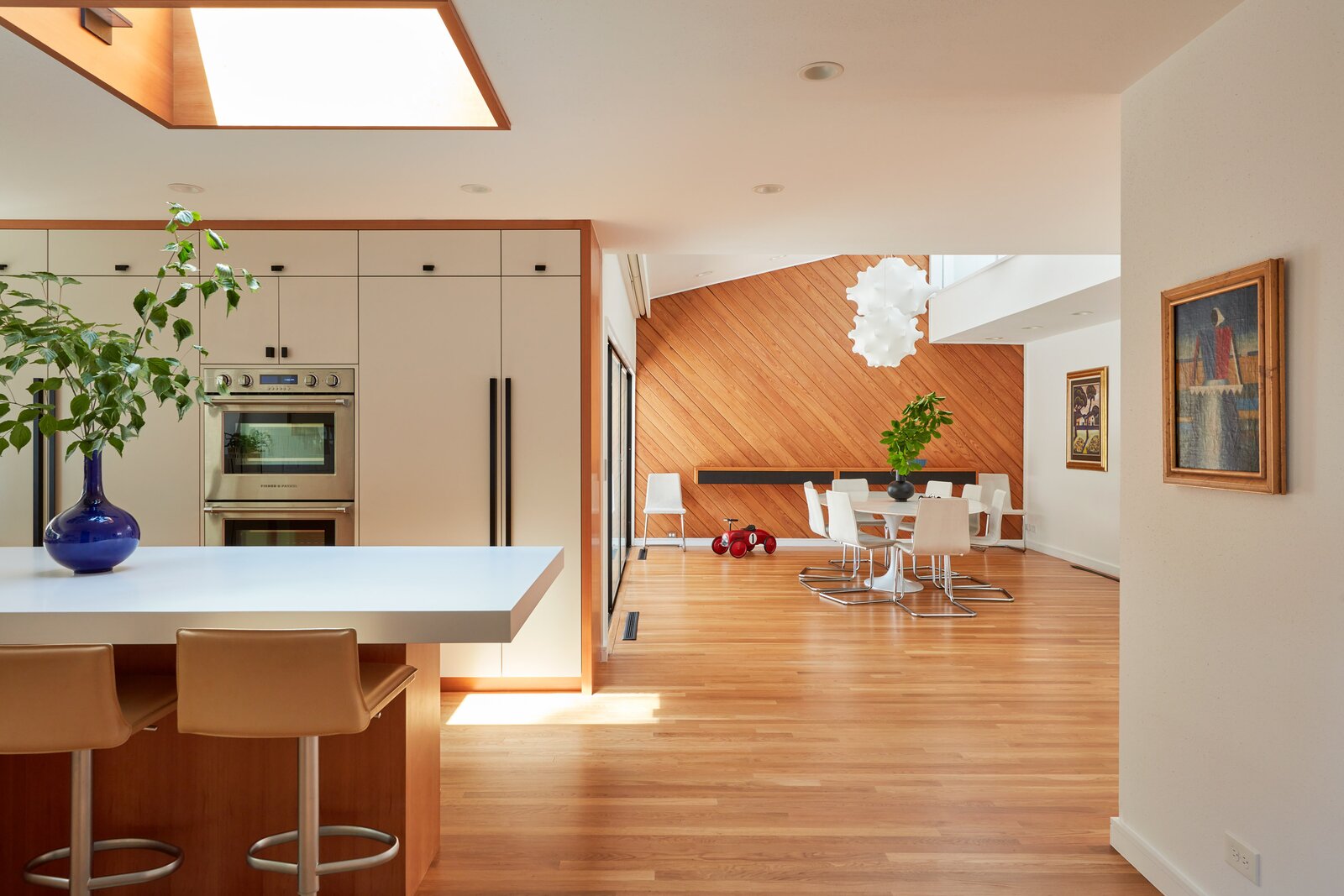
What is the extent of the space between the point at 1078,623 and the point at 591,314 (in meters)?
3.93

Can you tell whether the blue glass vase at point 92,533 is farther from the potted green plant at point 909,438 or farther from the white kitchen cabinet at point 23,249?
the potted green plant at point 909,438

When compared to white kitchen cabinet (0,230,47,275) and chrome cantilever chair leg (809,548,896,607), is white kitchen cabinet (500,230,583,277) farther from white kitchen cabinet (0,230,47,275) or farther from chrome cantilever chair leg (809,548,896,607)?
chrome cantilever chair leg (809,548,896,607)

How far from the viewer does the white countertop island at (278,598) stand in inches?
66.1

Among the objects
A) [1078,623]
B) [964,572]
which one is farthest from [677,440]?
[1078,623]

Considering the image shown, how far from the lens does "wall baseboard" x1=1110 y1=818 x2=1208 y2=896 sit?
2150 millimetres

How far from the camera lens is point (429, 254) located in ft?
12.8

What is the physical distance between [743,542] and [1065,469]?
336 centimetres

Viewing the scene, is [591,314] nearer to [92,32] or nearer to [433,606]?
[92,32]

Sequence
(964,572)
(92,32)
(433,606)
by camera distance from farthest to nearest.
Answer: (964,572) → (92,32) → (433,606)

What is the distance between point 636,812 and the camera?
2.72 metres

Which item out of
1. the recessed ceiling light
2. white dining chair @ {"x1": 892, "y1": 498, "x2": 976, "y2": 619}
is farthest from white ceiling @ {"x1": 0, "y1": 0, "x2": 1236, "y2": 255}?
white dining chair @ {"x1": 892, "y1": 498, "x2": 976, "y2": 619}

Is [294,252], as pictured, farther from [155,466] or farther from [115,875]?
[115,875]

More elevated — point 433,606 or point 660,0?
point 660,0

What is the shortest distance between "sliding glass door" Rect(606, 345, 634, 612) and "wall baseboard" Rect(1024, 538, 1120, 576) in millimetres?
4372
